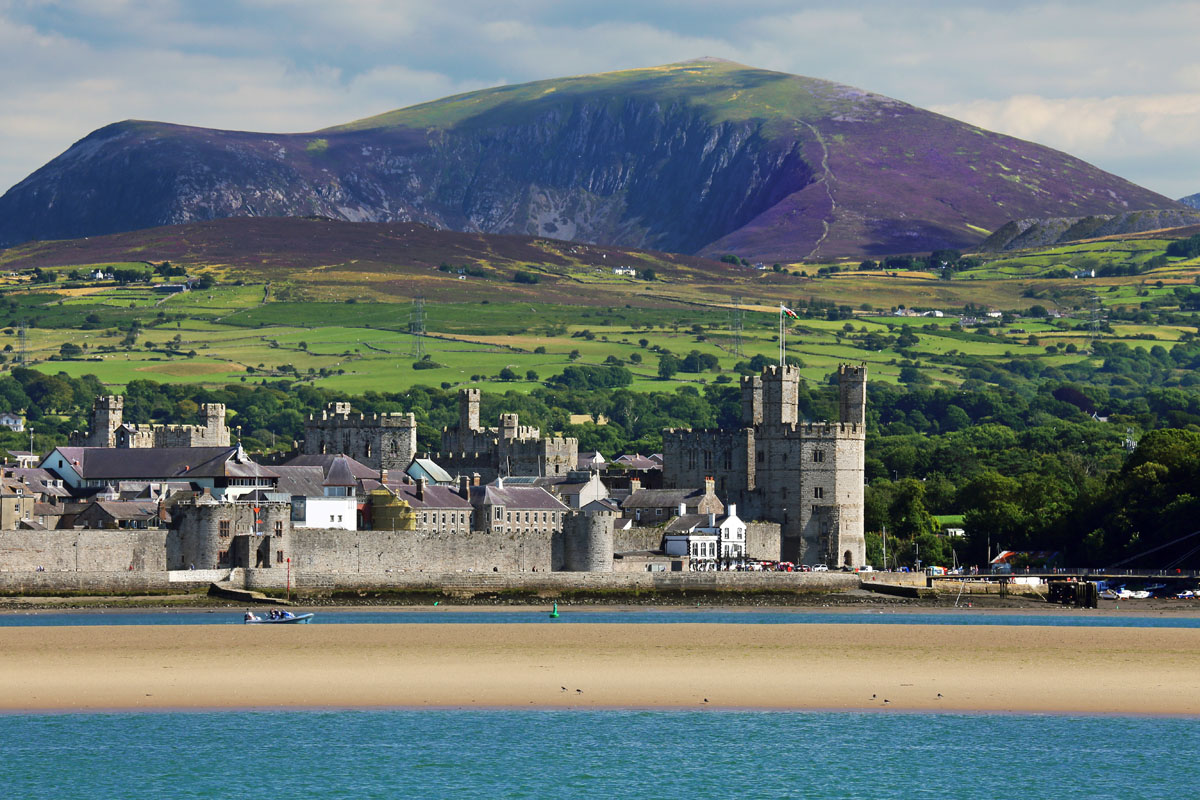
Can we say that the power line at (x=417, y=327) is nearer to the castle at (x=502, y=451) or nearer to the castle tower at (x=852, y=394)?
the castle at (x=502, y=451)

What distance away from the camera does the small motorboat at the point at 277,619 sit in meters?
46.6

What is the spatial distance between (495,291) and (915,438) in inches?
2893

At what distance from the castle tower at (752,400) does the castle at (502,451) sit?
7.28 meters

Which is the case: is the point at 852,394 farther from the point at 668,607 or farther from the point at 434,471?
the point at 668,607

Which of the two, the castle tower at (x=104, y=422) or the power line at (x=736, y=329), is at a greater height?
the power line at (x=736, y=329)

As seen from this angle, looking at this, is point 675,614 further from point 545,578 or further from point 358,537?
point 358,537

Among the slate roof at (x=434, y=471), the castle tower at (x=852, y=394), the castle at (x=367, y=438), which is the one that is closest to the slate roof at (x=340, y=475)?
the slate roof at (x=434, y=471)

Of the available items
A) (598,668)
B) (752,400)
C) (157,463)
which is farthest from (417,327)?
(598,668)

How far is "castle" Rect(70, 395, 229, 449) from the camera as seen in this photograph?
77.4m

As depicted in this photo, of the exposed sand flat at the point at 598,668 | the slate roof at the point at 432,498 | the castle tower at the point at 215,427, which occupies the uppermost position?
the castle tower at the point at 215,427

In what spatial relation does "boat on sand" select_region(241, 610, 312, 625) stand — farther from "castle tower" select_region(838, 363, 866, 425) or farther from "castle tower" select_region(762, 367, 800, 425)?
"castle tower" select_region(838, 363, 866, 425)

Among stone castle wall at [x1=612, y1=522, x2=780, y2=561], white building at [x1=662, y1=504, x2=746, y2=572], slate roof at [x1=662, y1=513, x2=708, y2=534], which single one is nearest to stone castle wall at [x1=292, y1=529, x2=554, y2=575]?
stone castle wall at [x1=612, y1=522, x2=780, y2=561]

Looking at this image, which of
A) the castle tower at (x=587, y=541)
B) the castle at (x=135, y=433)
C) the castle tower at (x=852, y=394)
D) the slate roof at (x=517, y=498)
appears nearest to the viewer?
the castle tower at (x=587, y=541)

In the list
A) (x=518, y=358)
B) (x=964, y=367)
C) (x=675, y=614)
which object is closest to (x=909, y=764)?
(x=675, y=614)
